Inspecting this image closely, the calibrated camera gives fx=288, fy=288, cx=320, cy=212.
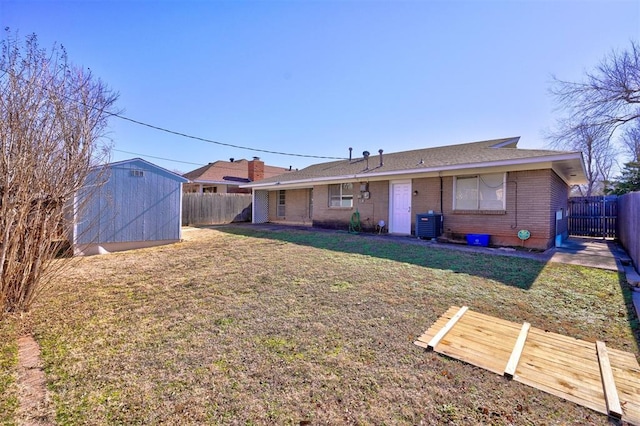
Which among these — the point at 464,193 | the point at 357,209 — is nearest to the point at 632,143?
the point at 464,193

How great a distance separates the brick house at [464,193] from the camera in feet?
26.8

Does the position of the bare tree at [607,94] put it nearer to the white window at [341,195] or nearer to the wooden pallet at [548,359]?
the white window at [341,195]

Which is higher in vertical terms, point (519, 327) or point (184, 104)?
point (184, 104)

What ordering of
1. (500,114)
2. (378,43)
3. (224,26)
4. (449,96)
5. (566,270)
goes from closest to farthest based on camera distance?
1. (566,270)
2. (224,26)
3. (378,43)
4. (449,96)
5. (500,114)

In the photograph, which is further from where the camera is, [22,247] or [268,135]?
[268,135]

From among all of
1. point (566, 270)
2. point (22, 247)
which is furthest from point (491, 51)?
point (22, 247)

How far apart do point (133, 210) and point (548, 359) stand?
9922 millimetres

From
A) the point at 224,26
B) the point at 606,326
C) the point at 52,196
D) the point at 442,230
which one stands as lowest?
the point at 606,326

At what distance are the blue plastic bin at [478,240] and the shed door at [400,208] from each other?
86.5 inches

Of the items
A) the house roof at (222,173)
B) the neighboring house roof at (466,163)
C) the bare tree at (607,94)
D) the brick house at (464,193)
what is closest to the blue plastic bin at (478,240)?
the brick house at (464,193)

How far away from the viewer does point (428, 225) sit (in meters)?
9.55

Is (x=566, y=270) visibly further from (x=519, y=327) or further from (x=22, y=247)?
(x=22, y=247)

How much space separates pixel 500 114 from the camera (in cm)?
1440

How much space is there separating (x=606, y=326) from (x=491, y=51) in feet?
29.5
